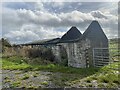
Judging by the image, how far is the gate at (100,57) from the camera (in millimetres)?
15000

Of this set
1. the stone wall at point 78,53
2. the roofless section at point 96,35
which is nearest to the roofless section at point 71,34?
the stone wall at point 78,53

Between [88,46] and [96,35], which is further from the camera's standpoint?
[96,35]

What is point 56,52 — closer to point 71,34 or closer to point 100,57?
point 71,34

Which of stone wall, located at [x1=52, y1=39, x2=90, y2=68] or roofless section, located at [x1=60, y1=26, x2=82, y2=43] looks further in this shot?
roofless section, located at [x1=60, y1=26, x2=82, y2=43]

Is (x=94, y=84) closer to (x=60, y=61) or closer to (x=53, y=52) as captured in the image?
(x=60, y=61)

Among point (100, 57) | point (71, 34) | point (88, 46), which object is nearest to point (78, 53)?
point (88, 46)

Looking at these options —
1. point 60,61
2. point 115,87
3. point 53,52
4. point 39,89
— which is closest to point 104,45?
point 60,61

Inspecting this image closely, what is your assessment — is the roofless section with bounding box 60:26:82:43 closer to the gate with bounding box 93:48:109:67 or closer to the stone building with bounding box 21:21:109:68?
the stone building with bounding box 21:21:109:68

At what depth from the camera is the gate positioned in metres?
15.0

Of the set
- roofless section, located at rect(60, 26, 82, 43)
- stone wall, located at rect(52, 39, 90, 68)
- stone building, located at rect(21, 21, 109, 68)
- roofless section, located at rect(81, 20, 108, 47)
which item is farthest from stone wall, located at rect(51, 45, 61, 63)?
roofless section, located at rect(81, 20, 108, 47)

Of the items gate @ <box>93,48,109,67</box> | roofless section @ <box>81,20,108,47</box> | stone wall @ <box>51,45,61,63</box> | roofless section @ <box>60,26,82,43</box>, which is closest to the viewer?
gate @ <box>93,48,109,67</box>

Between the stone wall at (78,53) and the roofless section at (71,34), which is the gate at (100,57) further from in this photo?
the roofless section at (71,34)

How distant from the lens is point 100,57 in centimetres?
1516

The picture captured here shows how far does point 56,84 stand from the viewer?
8.91 metres
